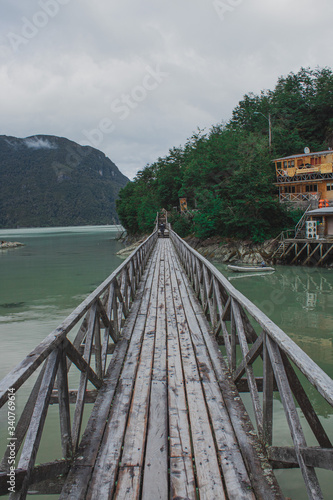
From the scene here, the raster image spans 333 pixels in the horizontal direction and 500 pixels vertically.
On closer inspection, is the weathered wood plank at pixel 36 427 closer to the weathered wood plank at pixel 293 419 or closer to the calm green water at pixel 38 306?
the weathered wood plank at pixel 293 419

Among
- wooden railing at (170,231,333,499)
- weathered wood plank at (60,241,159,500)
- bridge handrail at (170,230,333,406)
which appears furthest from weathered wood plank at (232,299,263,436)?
weathered wood plank at (60,241,159,500)

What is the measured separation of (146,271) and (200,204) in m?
22.1

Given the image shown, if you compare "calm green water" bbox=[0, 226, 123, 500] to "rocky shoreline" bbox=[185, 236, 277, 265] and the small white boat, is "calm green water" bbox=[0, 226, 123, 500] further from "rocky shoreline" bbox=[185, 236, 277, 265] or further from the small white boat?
"rocky shoreline" bbox=[185, 236, 277, 265]

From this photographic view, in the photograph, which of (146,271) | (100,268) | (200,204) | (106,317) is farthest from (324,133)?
(106,317)

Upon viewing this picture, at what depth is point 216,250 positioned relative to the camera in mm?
31141

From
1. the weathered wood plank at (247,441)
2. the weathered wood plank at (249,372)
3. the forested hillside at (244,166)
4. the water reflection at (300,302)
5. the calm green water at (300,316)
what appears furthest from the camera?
the forested hillside at (244,166)

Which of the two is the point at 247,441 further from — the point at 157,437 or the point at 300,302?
the point at 300,302

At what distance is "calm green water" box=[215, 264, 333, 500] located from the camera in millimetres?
4492

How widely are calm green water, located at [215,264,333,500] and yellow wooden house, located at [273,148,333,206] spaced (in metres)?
10.4

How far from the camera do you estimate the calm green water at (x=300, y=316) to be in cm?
449

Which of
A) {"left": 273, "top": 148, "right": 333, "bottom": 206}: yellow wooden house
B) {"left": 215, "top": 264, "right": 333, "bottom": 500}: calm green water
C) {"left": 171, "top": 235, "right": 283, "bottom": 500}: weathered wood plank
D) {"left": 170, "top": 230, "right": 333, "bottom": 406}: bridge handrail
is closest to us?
{"left": 170, "top": 230, "right": 333, "bottom": 406}: bridge handrail

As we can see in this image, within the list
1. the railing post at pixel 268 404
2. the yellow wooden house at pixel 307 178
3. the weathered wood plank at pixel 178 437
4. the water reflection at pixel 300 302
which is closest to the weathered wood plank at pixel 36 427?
the weathered wood plank at pixel 178 437

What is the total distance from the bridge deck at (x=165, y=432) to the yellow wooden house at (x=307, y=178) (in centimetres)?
3002

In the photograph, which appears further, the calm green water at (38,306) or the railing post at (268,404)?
the calm green water at (38,306)
